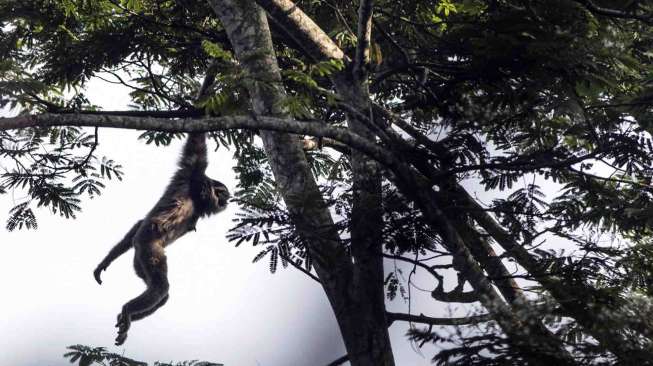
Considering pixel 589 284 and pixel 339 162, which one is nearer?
pixel 589 284

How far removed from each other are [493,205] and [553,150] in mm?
795

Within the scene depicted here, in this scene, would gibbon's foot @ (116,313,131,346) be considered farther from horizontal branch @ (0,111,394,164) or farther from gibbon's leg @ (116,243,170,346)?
horizontal branch @ (0,111,394,164)

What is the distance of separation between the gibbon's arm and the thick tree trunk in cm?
481

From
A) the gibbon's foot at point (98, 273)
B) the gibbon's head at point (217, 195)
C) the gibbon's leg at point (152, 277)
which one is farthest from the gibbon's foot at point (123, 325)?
the gibbon's head at point (217, 195)

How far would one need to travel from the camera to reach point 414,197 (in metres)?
5.78

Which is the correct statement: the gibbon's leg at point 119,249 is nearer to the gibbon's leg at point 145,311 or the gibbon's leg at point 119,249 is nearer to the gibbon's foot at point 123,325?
the gibbon's leg at point 145,311

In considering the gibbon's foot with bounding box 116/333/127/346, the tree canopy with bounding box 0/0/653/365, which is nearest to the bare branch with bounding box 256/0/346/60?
the tree canopy with bounding box 0/0/653/365

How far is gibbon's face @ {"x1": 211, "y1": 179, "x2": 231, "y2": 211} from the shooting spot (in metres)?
12.2

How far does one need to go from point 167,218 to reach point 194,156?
4.48 feet

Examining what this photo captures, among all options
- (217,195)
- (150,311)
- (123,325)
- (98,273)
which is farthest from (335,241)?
(98,273)

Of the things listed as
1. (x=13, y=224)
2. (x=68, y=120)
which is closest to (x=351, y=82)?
(x=68, y=120)

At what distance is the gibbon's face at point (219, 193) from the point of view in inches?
480

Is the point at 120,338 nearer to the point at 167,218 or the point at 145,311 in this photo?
the point at 145,311

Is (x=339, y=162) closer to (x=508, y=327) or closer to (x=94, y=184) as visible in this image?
(x=94, y=184)
